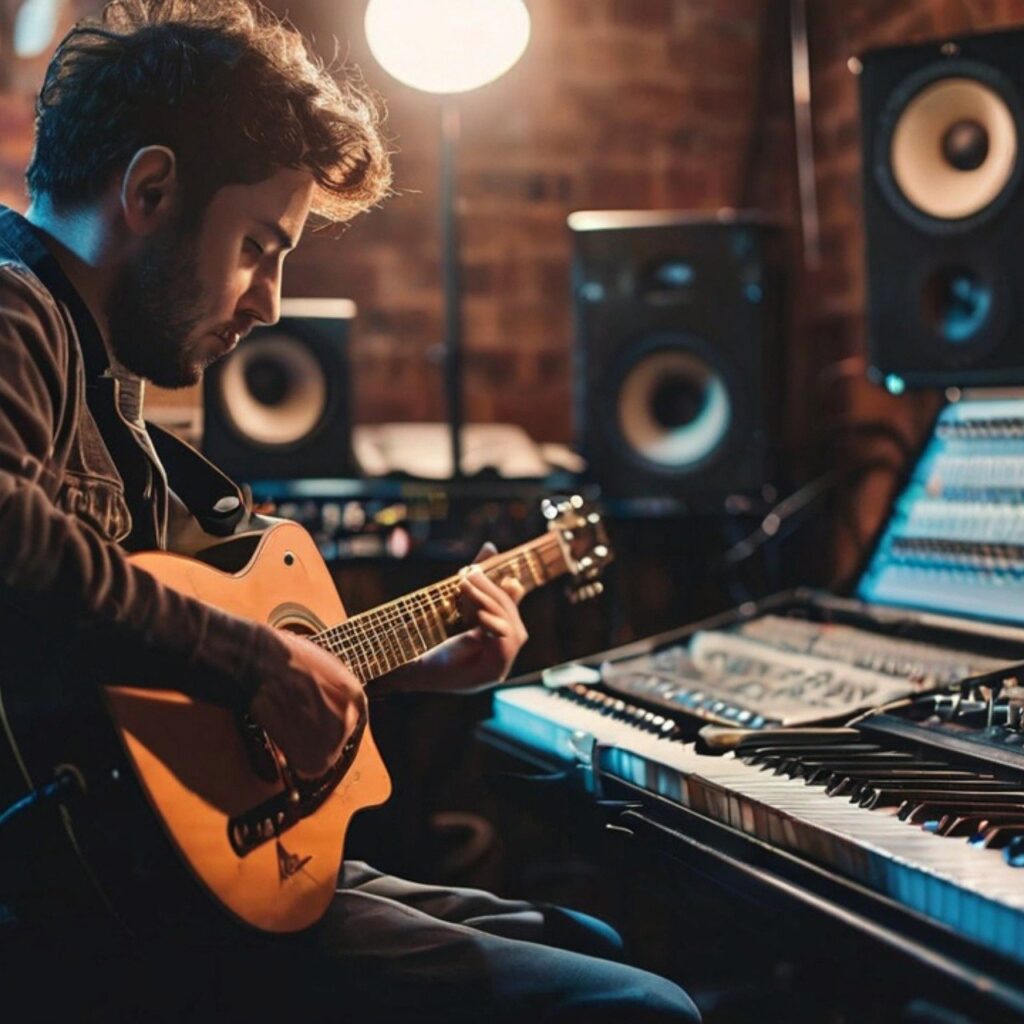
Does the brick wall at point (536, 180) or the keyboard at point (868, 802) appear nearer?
the keyboard at point (868, 802)

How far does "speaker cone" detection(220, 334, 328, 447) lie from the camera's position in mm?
2920

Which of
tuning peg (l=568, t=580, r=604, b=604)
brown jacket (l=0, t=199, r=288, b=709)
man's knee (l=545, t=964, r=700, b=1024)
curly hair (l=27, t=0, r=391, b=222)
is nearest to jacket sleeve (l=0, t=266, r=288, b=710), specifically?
brown jacket (l=0, t=199, r=288, b=709)

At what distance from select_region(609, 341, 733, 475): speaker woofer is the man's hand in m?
1.12

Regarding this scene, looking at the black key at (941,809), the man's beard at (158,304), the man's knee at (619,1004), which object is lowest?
the man's knee at (619,1004)

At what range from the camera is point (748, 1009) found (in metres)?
2.74

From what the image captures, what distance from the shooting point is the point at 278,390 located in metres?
2.98

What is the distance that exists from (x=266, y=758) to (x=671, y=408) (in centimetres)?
170

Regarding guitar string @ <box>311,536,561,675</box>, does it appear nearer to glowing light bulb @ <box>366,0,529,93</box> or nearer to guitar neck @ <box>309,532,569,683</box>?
guitar neck @ <box>309,532,569,683</box>

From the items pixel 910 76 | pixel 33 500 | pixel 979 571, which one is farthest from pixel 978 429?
pixel 33 500

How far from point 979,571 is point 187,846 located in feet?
4.27

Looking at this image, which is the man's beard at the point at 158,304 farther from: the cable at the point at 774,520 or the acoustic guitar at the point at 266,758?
→ the cable at the point at 774,520

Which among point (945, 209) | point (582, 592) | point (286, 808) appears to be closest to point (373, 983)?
point (286, 808)

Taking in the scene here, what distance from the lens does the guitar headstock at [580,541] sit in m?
2.01

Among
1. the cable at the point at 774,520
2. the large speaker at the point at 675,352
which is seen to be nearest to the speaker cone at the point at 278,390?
the large speaker at the point at 675,352
